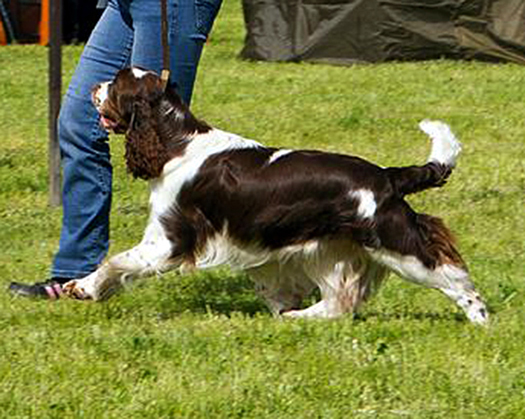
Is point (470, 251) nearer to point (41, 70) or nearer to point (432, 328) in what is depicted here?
point (432, 328)

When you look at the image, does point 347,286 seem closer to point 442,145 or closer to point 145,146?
point 442,145

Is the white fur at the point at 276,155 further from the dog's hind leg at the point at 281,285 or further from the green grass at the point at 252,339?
the green grass at the point at 252,339

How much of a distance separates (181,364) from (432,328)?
45.0 inches

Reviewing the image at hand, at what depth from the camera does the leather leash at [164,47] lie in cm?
584

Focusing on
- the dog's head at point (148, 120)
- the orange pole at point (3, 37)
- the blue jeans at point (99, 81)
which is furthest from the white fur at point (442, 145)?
the orange pole at point (3, 37)

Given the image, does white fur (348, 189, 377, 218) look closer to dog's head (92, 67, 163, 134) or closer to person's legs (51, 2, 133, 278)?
dog's head (92, 67, 163, 134)

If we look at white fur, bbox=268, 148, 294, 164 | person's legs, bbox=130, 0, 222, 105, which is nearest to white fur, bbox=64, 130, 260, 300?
white fur, bbox=268, 148, 294, 164

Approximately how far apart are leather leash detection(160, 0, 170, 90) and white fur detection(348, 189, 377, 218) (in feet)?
3.00

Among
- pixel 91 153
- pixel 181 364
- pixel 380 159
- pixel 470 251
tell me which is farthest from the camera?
pixel 380 159

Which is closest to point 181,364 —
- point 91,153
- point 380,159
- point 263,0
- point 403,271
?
point 403,271

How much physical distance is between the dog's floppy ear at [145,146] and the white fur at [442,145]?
1.10m

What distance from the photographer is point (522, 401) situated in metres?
4.74

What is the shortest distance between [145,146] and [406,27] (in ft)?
33.6

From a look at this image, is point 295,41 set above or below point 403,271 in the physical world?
below
